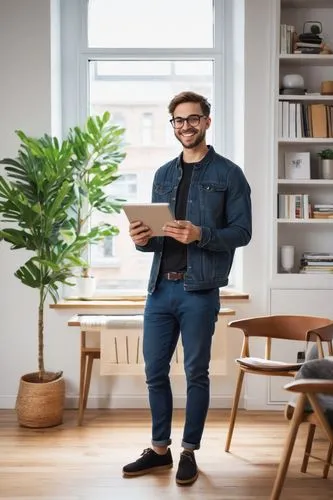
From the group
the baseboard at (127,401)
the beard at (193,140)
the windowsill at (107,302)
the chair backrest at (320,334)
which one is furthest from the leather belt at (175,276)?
the baseboard at (127,401)

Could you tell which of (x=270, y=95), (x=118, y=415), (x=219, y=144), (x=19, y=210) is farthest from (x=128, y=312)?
(x=270, y=95)

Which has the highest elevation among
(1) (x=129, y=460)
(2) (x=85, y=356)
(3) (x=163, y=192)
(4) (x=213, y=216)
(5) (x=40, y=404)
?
(3) (x=163, y=192)

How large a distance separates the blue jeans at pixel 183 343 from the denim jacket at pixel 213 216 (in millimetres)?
66

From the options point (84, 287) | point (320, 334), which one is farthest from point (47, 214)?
point (320, 334)

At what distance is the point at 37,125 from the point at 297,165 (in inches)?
64.0

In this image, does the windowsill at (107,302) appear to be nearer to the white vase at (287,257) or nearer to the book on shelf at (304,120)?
the white vase at (287,257)

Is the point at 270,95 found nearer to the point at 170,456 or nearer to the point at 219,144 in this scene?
the point at 219,144

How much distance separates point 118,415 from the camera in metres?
4.21

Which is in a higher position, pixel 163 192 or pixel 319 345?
pixel 163 192

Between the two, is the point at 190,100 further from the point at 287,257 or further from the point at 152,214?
the point at 287,257

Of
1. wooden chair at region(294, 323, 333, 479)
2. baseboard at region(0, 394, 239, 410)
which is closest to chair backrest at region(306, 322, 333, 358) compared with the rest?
wooden chair at region(294, 323, 333, 479)

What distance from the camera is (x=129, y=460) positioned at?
3.34m

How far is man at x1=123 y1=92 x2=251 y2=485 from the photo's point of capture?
2.98 m

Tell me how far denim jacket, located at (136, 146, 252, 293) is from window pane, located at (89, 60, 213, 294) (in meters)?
1.64
